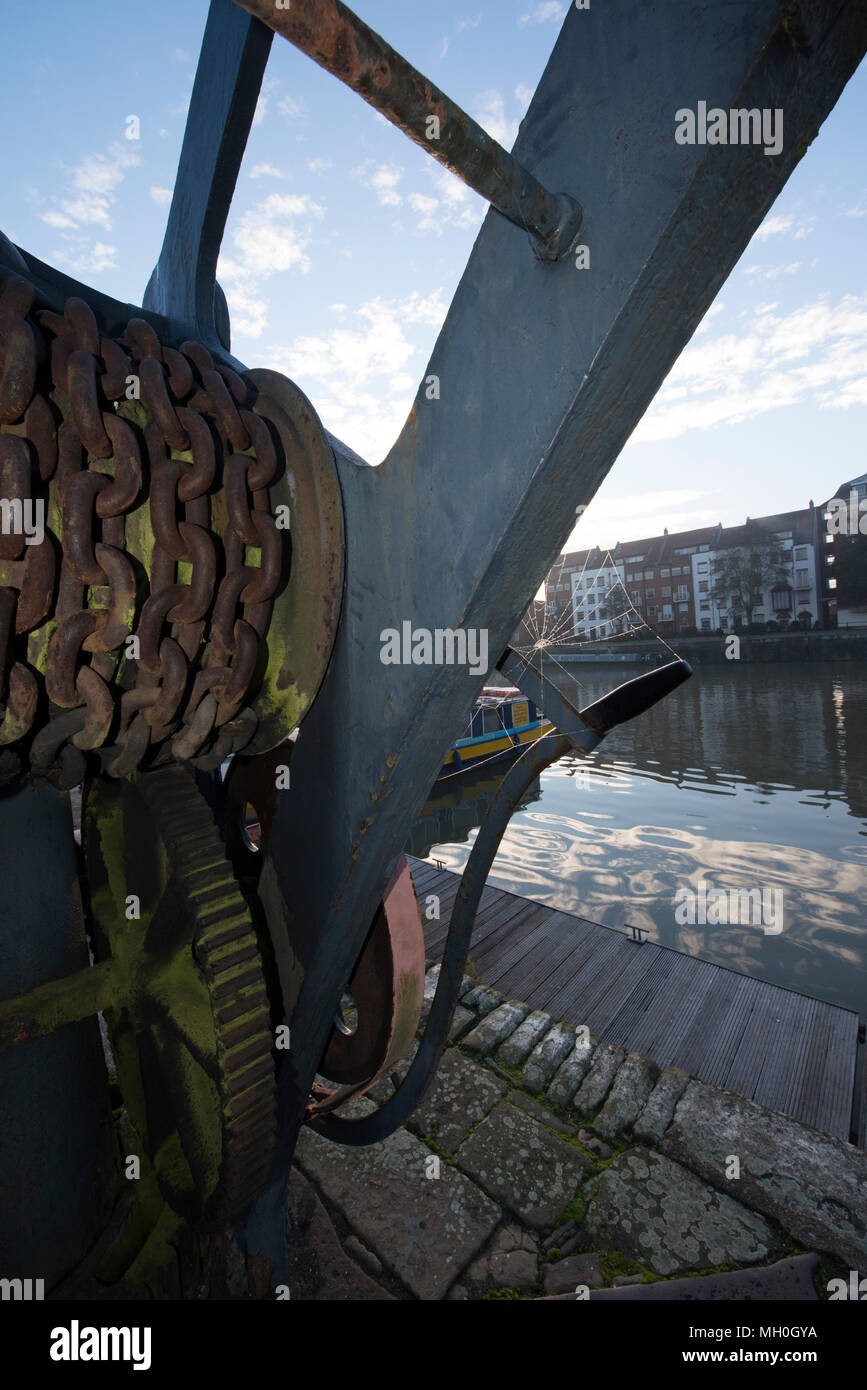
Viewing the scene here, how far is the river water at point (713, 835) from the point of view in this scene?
8.68 meters

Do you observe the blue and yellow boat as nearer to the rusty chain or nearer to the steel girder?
the steel girder

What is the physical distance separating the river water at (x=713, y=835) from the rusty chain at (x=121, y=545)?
27.8 feet

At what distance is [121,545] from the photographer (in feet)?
4.43

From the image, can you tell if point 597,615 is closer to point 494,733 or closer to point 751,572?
point 751,572

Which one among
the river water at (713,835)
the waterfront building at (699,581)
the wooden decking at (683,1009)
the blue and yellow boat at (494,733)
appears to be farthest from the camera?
the waterfront building at (699,581)

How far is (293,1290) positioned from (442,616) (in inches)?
113

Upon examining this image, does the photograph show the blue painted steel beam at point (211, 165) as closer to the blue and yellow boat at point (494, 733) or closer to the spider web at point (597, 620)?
the blue and yellow boat at point (494, 733)

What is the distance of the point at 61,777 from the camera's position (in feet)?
4.99

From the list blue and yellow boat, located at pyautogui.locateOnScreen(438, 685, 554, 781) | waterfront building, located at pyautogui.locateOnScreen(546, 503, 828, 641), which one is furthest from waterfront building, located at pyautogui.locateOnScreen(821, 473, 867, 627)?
blue and yellow boat, located at pyautogui.locateOnScreen(438, 685, 554, 781)

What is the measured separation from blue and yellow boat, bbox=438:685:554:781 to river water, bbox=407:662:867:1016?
677mm

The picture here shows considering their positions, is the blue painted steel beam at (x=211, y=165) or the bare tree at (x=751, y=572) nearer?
the blue painted steel beam at (x=211, y=165)

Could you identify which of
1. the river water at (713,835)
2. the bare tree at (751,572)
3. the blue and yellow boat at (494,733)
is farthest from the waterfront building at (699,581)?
the blue and yellow boat at (494,733)

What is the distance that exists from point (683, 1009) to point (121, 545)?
210 inches

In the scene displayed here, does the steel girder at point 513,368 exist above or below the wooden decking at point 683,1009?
above
